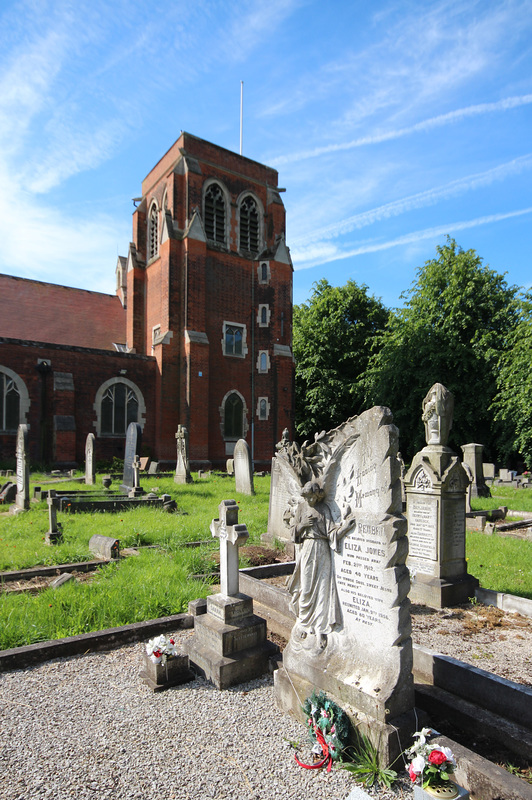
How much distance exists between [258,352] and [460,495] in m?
19.6

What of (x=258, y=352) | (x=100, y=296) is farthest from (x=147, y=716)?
(x=100, y=296)

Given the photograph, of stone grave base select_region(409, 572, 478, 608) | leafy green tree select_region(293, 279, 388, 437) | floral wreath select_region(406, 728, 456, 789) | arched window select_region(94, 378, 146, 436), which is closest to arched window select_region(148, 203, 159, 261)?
arched window select_region(94, 378, 146, 436)

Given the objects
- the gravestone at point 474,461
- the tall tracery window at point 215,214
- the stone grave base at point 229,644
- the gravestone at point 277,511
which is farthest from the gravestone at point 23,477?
the tall tracery window at point 215,214

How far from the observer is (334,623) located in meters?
3.62

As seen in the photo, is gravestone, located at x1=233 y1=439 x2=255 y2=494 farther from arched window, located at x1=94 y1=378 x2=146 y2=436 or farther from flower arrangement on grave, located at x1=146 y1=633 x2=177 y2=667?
flower arrangement on grave, located at x1=146 y1=633 x2=177 y2=667

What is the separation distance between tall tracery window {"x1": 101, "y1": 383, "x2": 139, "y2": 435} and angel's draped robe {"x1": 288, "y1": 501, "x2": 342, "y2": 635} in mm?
19751

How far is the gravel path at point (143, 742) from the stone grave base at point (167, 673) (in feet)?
0.21

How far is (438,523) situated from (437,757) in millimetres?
4175

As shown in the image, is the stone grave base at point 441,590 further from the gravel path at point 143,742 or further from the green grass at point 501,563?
the gravel path at point 143,742

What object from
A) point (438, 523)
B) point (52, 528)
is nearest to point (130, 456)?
point (52, 528)

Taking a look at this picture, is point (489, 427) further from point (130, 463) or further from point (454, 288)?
point (130, 463)

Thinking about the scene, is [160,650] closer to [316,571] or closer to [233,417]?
[316,571]

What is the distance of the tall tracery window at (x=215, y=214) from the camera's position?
2481cm

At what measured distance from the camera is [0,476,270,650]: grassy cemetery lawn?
5.15 m
